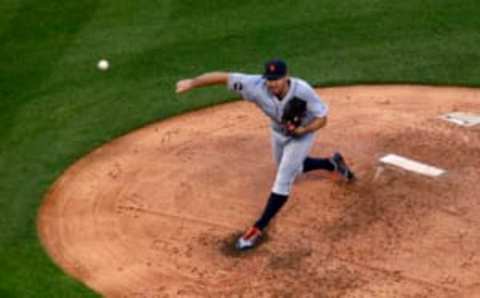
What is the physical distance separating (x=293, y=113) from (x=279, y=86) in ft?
1.25

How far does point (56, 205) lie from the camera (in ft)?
32.4

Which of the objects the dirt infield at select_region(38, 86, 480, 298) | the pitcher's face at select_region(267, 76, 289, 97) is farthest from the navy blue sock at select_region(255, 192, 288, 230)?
the pitcher's face at select_region(267, 76, 289, 97)

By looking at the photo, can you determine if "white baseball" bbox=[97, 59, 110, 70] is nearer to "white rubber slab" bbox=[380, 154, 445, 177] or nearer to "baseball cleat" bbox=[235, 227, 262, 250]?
"white rubber slab" bbox=[380, 154, 445, 177]

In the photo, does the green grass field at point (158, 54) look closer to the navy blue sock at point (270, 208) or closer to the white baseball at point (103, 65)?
the white baseball at point (103, 65)

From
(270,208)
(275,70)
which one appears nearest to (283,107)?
(275,70)

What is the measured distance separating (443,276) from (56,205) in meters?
4.37

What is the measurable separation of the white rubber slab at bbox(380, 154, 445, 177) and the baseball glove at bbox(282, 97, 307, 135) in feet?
5.31

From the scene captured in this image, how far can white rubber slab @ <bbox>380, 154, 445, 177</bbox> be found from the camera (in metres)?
9.81

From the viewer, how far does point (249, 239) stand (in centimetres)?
873

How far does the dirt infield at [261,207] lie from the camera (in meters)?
8.24

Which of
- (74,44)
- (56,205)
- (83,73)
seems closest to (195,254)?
(56,205)

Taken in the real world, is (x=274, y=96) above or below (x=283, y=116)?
above

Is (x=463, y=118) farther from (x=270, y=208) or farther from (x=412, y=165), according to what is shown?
(x=270, y=208)

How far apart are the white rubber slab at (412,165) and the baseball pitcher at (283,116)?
1372 mm
